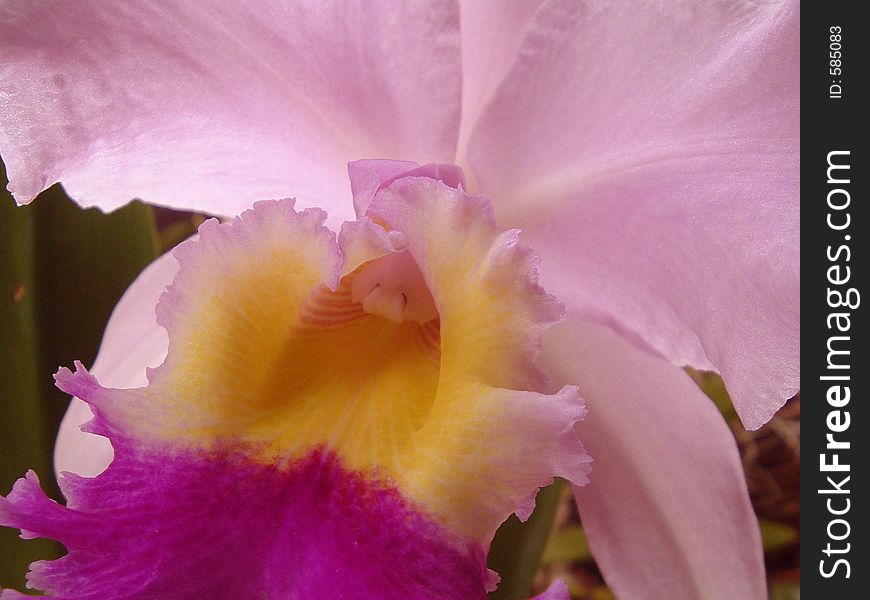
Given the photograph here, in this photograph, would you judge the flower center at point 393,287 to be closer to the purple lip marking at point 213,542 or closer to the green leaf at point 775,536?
the purple lip marking at point 213,542

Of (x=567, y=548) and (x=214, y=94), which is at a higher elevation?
(x=214, y=94)

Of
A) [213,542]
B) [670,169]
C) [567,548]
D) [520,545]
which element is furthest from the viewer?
[567,548]

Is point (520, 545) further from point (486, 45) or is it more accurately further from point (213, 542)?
point (486, 45)

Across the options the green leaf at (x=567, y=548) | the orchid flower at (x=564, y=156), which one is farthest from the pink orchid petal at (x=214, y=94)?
the green leaf at (x=567, y=548)

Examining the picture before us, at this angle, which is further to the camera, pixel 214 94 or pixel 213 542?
pixel 214 94

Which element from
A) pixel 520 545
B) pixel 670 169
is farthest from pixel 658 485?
pixel 670 169

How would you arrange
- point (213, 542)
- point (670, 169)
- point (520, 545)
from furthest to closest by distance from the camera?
point (520, 545) → point (670, 169) → point (213, 542)

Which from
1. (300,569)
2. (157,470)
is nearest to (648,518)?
(300,569)

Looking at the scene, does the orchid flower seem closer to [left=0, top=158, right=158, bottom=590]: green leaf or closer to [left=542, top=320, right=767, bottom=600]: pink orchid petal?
[left=542, top=320, right=767, bottom=600]: pink orchid petal
